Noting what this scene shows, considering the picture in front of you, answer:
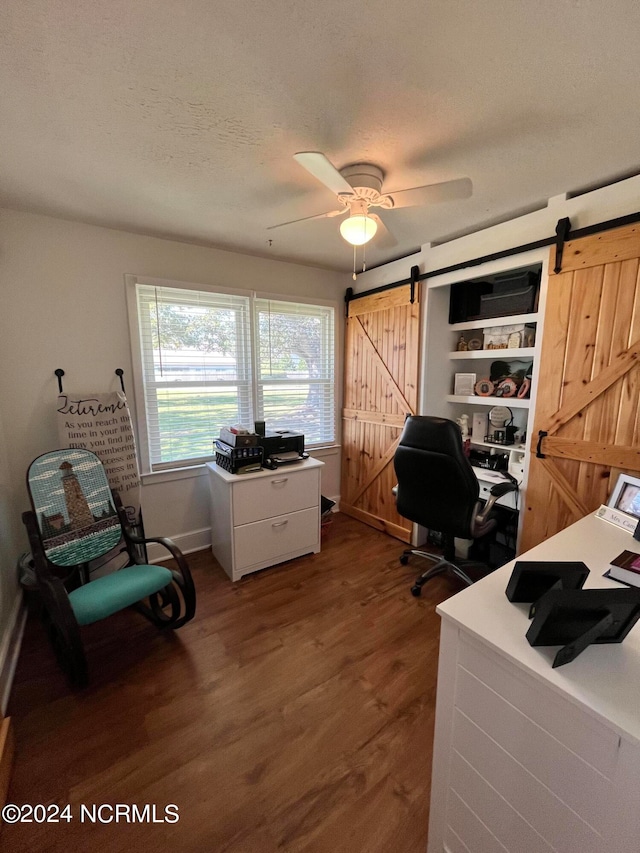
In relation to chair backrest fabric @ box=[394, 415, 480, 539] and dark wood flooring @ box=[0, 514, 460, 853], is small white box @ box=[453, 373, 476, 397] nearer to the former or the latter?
chair backrest fabric @ box=[394, 415, 480, 539]

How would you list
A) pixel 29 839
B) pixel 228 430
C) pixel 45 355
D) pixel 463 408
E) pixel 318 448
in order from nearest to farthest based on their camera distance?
pixel 29 839 < pixel 45 355 < pixel 228 430 < pixel 463 408 < pixel 318 448

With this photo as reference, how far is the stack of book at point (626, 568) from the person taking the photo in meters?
1.13

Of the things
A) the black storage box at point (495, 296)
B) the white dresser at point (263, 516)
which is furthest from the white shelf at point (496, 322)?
the white dresser at point (263, 516)

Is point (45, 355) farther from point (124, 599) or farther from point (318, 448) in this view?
point (318, 448)

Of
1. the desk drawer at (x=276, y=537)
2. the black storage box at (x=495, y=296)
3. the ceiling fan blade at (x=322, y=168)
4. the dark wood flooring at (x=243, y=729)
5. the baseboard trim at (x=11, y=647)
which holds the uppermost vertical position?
the ceiling fan blade at (x=322, y=168)

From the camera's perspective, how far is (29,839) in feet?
3.65

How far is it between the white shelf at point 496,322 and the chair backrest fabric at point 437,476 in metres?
0.87

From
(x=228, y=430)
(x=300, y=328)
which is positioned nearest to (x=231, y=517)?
(x=228, y=430)

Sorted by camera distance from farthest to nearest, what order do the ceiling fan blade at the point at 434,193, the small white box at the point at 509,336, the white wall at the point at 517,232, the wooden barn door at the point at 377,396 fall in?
the wooden barn door at the point at 377,396, the small white box at the point at 509,336, the white wall at the point at 517,232, the ceiling fan blade at the point at 434,193

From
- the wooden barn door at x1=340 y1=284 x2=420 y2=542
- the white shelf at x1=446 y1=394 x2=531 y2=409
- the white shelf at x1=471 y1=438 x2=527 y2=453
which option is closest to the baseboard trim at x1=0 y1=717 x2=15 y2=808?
the wooden barn door at x1=340 y1=284 x2=420 y2=542

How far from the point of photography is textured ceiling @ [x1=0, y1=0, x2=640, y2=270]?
94 centimetres

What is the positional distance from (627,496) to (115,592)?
2513mm

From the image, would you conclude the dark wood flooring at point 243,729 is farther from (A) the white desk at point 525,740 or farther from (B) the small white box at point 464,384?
(B) the small white box at point 464,384

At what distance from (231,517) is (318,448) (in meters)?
1.32
